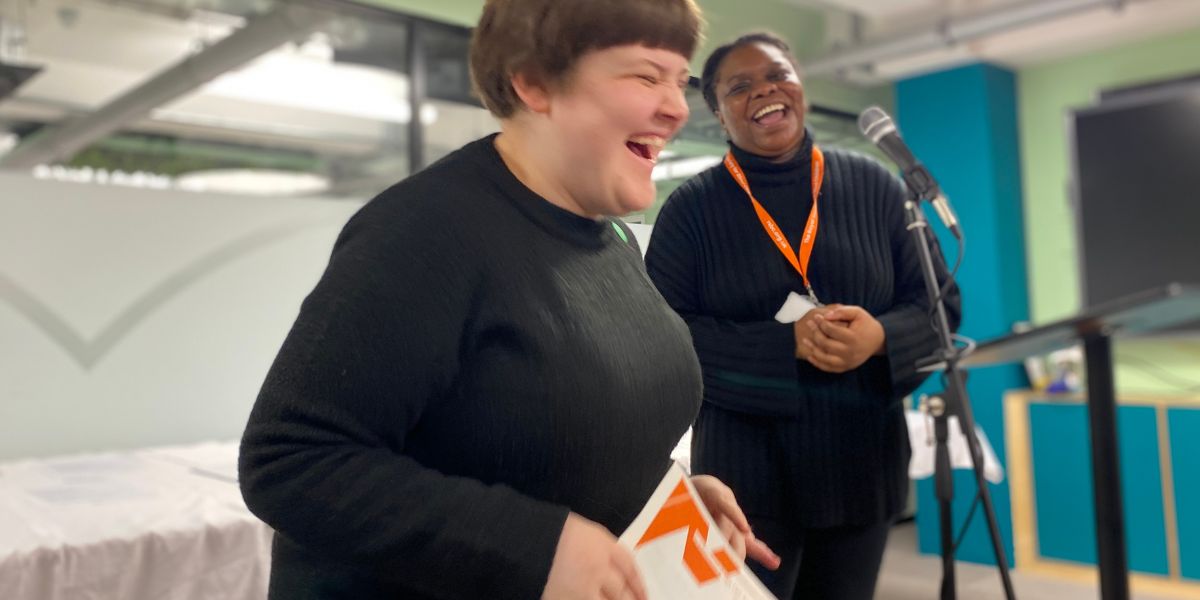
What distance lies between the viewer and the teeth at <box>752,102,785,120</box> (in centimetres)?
70

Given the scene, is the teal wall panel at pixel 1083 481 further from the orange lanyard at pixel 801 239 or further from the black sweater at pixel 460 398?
the black sweater at pixel 460 398

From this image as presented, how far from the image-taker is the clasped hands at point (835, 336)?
2.26 feet

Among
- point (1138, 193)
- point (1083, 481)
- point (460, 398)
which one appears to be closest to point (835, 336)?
point (460, 398)

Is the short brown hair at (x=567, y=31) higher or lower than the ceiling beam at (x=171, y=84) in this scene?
lower

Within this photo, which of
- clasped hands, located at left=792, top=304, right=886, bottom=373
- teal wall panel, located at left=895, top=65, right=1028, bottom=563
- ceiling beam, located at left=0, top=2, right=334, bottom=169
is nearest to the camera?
clasped hands, located at left=792, top=304, right=886, bottom=373

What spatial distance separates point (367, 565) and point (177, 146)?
8.83 feet

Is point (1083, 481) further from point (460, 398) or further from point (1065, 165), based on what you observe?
point (460, 398)

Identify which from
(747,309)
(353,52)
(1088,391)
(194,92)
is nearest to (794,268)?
(747,309)

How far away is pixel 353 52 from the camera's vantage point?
11.3ft

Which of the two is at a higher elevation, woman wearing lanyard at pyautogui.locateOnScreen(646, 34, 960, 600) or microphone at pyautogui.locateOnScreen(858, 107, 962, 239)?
microphone at pyautogui.locateOnScreen(858, 107, 962, 239)

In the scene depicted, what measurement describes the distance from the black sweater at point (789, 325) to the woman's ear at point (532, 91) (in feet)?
0.41

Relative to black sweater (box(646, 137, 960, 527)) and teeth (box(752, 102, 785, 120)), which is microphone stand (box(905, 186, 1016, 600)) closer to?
black sweater (box(646, 137, 960, 527))

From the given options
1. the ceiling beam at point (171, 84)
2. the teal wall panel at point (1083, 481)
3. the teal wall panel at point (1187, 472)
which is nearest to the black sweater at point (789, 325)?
the teal wall panel at point (1083, 481)

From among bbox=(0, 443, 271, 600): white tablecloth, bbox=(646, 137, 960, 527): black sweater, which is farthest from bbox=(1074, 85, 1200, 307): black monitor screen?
bbox=(0, 443, 271, 600): white tablecloth
